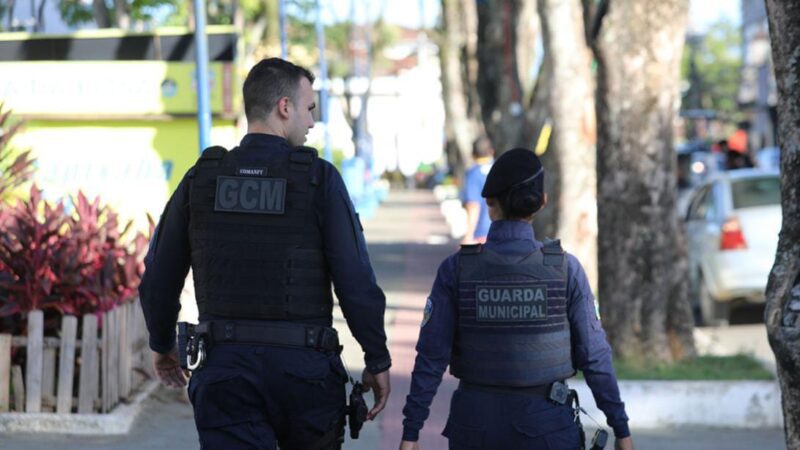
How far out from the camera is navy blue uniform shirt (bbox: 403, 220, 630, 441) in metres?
4.88

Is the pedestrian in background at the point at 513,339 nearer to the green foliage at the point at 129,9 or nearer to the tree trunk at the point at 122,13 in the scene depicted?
the tree trunk at the point at 122,13

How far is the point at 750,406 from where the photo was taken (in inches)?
377

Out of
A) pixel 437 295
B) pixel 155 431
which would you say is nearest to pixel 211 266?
pixel 437 295

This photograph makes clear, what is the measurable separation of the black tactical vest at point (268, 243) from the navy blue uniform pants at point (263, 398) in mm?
137

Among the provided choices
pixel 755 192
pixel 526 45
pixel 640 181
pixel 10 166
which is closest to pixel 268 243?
pixel 10 166

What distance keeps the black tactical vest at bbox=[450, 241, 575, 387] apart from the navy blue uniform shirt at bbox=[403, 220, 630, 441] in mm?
35

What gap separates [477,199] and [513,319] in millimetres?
8849

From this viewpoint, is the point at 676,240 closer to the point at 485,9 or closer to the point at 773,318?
the point at 773,318

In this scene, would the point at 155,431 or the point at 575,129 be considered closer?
the point at 155,431

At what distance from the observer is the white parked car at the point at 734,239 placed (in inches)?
598

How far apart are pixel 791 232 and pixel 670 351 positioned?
562 centimetres

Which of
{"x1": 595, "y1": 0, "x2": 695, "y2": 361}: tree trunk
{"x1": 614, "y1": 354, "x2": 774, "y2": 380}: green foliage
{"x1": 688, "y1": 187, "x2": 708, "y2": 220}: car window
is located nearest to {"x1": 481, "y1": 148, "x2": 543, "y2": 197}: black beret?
{"x1": 614, "y1": 354, "x2": 774, "y2": 380}: green foliage

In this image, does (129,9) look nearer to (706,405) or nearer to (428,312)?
(706,405)

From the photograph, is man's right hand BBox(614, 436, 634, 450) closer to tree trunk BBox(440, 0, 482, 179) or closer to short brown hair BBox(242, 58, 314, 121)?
short brown hair BBox(242, 58, 314, 121)
